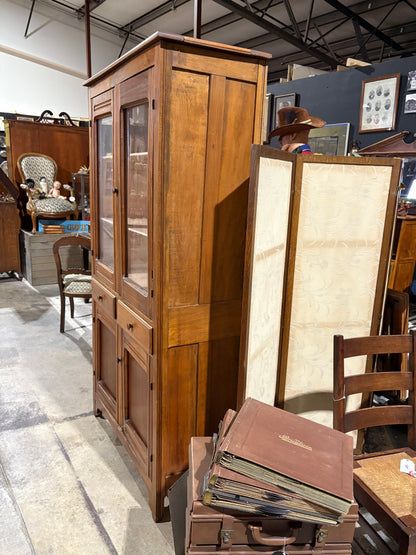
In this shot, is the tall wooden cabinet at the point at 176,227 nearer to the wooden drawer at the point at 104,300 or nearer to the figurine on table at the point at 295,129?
the wooden drawer at the point at 104,300

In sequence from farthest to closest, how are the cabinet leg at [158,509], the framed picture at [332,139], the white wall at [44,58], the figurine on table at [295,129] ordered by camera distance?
the white wall at [44,58]
the framed picture at [332,139]
the figurine on table at [295,129]
the cabinet leg at [158,509]

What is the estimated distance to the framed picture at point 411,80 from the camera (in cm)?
501

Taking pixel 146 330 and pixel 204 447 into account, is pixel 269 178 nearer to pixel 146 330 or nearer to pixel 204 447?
pixel 146 330

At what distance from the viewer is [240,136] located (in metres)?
1.85

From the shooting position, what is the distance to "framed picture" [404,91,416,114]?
198 inches

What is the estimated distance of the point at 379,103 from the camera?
5.38m

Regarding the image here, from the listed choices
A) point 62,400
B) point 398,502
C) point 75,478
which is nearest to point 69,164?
point 62,400

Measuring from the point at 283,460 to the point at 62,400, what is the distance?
7.61ft

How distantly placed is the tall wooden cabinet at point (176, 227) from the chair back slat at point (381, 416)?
622mm

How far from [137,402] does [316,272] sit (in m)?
1.14

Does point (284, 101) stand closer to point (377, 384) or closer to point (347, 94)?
point (347, 94)

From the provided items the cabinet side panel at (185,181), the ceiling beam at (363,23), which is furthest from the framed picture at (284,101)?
the cabinet side panel at (185,181)

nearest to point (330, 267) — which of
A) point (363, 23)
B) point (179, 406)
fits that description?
point (179, 406)

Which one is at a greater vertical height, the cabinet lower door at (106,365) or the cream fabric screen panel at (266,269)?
the cream fabric screen panel at (266,269)
